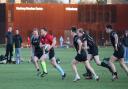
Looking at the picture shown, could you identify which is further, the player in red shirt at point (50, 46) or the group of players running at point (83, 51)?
the player in red shirt at point (50, 46)

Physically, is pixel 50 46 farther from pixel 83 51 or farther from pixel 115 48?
pixel 115 48

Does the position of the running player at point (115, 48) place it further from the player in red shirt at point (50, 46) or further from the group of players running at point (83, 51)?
the player in red shirt at point (50, 46)

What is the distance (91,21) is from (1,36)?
36.8 feet

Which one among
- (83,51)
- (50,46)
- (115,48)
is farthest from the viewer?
(50,46)

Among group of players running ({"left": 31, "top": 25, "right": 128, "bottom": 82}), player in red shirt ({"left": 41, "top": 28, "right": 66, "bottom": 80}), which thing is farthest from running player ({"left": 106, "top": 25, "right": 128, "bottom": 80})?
player in red shirt ({"left": 41, "top": 28, "right": 66, "bottom": 80})

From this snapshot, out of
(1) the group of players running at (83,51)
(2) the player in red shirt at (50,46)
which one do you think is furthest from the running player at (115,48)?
(2) the player in red shirt at (50,46)

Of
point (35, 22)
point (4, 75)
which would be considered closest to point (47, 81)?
point (4, 75)

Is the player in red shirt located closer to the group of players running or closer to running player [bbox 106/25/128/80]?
the group of players running

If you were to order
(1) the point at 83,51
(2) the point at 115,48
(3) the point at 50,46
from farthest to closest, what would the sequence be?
(3) the point at 50,46
(2) the point at 115,48
(1) the point at 83,51

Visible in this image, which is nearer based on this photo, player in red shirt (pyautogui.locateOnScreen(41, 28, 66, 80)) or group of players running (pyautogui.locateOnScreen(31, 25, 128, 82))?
group of players running (pyautogui.locateOnScreen(31, 25, 128, 82))

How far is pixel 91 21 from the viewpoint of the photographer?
7475 centimetres

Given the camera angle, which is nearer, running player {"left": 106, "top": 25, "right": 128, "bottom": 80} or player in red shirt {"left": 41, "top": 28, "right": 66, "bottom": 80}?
running player {"left": 106, "top": 25, "right": 128, "bottom": 80}

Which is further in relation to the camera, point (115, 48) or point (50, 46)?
point (50, 46)

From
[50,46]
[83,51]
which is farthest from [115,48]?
[50,46]
